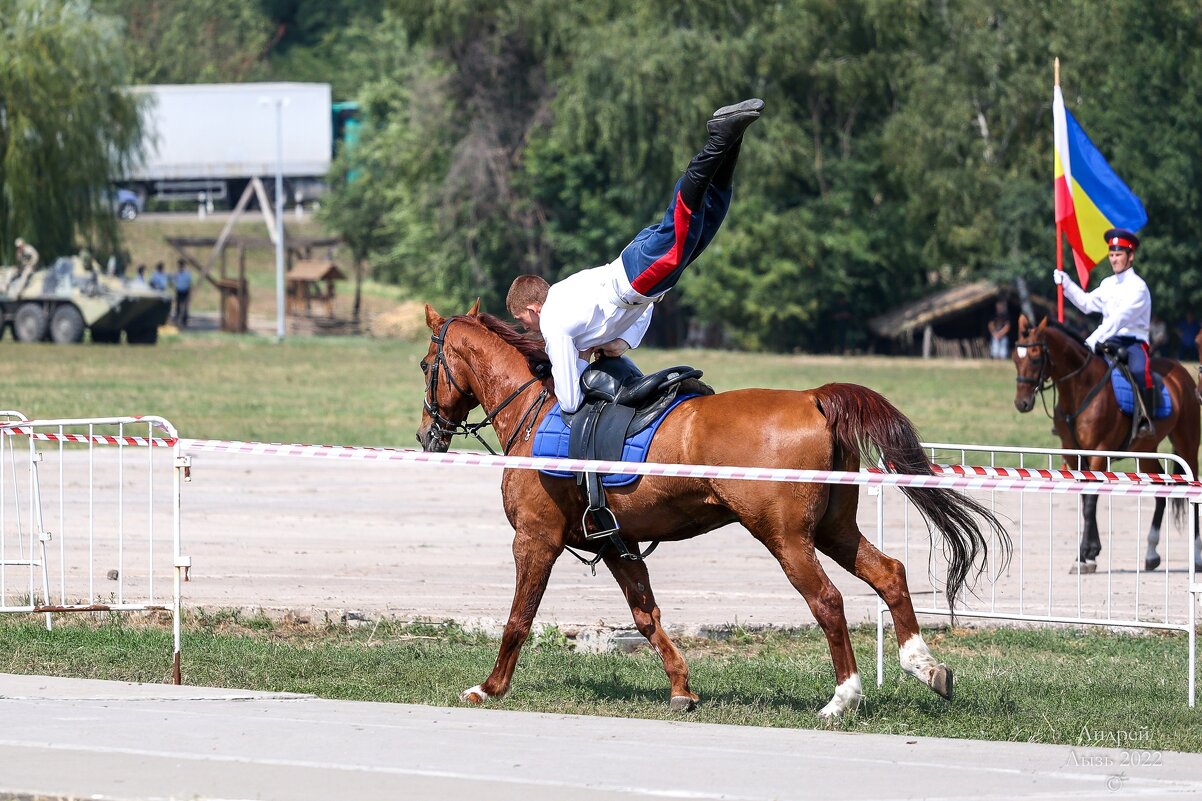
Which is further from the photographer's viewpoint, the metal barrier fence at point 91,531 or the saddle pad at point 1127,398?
the saddle pad at point 1127,398

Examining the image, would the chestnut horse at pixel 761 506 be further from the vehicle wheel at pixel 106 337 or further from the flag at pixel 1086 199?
the vehicle wheel at pixel 106 337

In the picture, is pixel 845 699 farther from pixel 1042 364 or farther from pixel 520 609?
pixel 1042 364

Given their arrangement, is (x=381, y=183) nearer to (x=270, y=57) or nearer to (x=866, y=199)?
(x=866, y=199)

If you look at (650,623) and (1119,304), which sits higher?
(1119,304)

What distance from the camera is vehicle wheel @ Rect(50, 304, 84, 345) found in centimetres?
4566

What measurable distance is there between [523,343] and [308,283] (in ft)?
195

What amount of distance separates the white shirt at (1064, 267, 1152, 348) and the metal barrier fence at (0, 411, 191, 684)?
307 inches

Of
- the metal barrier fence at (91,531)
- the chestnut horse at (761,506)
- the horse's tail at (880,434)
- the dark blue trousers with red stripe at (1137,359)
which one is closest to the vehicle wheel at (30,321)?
the metal barrier fence at (91,531)

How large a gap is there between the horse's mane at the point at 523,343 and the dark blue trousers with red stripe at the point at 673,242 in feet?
2.88

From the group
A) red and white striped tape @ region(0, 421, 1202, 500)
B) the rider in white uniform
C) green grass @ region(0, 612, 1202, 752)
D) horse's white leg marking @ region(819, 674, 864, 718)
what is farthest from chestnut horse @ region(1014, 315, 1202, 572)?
horse's white leg marking @ region(819, 674, 864, 718)

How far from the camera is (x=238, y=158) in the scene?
78875 millimetres

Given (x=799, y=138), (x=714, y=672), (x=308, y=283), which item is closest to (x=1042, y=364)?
(x=714, y=672)

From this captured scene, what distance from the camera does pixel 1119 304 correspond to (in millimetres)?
14859

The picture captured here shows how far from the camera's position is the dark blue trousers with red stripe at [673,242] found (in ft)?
26.6
